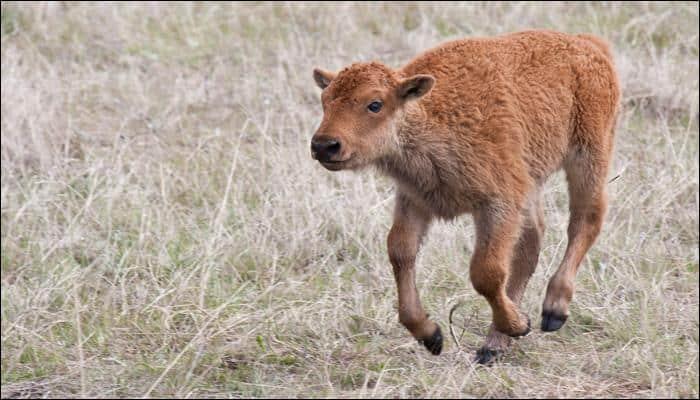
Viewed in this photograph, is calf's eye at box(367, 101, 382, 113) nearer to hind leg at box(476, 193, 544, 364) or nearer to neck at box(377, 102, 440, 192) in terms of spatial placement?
neck at box(377, 102, 440, 192)

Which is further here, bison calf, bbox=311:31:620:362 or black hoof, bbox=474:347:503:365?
black hoof, bbox=474:347:503:365

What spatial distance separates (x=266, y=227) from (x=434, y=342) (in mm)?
2140

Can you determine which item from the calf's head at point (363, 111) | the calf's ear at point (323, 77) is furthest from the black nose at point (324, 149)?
the calf's ear at point (323, 77)

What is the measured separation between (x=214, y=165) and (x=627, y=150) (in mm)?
3227

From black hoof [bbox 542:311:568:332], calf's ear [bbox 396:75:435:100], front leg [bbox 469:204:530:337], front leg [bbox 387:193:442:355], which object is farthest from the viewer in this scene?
black hoof [bbox 542:311:568:332]

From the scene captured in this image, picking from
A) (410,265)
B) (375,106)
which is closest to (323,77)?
(375,106)

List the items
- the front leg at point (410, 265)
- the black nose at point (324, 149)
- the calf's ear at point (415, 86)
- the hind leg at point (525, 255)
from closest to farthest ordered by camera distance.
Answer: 1. the black nose at point (324, 149)
2. the calf's ear at point (415, 86)
3. the front leg at point (410, 265)
4. the hind leg at point (525, 255)

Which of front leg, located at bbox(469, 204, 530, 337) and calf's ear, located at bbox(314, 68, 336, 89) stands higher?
calf's ear, located at bbox(314, 68, 336, 89)

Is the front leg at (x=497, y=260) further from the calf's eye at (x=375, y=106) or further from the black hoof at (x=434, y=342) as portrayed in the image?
the calf's eye at (x=375, y=106)

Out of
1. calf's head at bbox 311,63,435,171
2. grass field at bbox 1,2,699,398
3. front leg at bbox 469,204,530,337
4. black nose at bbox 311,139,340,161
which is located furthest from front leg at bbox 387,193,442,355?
black nose at bbox 311,139,340,161

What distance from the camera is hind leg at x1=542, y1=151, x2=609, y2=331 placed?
6797mm

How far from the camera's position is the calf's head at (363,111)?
5.91 meters

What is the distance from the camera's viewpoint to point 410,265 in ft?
21.2

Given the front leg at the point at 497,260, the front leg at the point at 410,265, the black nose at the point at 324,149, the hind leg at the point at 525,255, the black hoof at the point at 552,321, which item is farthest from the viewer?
the hind leg at the point at 525,255
